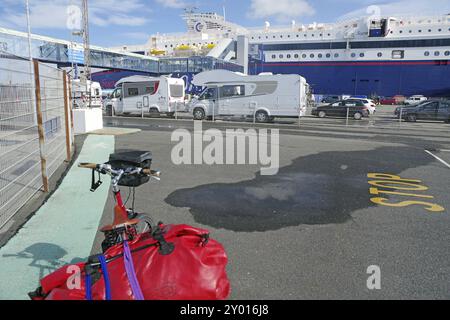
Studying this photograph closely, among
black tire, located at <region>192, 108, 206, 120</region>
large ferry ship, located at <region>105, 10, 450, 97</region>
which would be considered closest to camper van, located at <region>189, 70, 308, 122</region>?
black tire, located at <region>192, 108, 206, 120</region>

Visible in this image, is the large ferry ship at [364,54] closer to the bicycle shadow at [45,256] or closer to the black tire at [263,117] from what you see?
the black tire at [263,117]

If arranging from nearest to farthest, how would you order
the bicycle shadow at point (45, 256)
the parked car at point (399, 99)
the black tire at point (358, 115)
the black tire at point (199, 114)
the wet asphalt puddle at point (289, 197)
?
the bicycle shadow at point (45, 256) < the wet asphalt puddle at point (289, 197) < the black tire at point (199, 114) < the black tire at point (358, 115) < the parked car at point (399, 99)

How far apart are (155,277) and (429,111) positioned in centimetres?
2467

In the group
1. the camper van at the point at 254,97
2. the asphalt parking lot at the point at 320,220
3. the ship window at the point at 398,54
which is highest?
the ship window at the point at 398,54

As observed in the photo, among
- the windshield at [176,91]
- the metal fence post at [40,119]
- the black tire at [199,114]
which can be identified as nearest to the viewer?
the metal fence post at [40,119]

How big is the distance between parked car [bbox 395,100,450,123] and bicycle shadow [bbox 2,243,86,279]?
23362 millimetres

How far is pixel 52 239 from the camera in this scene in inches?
151

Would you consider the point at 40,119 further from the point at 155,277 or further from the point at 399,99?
the point at 399,99

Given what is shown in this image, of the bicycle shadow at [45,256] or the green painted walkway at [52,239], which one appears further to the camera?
the bicycle shadow at [45,256]

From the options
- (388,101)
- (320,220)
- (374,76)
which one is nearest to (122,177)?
(320,220)

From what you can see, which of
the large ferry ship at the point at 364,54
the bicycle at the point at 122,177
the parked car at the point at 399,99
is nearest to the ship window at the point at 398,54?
the large ferry ship at the point at 364,54

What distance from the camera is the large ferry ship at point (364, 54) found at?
47438 mm

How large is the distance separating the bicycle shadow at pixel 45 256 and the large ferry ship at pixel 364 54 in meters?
47.6
